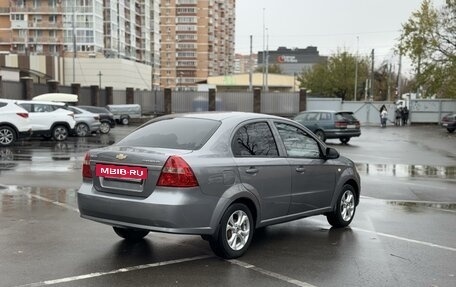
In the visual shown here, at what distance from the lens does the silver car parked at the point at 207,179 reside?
540 cm

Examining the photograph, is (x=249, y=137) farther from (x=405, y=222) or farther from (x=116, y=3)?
(x=116, y=3)

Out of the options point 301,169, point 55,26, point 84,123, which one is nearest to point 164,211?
point 301,169

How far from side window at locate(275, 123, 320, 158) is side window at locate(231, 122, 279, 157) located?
256 millimetres

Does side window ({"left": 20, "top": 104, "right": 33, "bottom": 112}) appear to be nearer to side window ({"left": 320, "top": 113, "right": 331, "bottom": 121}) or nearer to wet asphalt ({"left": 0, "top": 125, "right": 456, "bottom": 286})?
wet asphalt ({"left": 0, "top": 125, "right": 456, "bottom": 286})

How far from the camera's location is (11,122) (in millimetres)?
19250

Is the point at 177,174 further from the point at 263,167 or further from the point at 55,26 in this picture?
the point at 55,26

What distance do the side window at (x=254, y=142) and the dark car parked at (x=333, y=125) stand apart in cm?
1896

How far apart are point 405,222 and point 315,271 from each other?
3.24m

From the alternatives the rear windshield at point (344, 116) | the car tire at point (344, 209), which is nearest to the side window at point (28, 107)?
the rear windshield at point (344, 116)

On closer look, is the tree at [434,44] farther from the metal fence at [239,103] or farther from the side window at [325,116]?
the side window at [325,116]

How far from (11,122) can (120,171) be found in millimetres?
15196

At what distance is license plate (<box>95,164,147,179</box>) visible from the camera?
217 inches

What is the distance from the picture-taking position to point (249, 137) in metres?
6.29

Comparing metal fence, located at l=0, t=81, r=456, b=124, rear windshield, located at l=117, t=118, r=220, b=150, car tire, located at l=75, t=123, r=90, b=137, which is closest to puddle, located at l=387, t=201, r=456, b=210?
rear windshield, located at l=117, t=118, r=220, b=150
